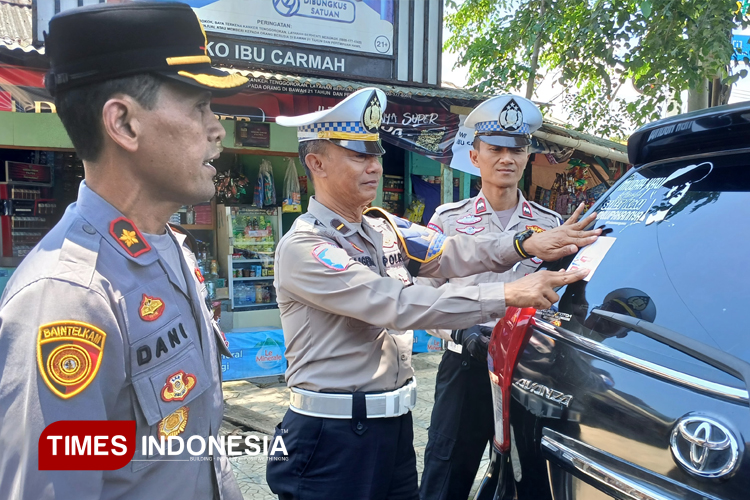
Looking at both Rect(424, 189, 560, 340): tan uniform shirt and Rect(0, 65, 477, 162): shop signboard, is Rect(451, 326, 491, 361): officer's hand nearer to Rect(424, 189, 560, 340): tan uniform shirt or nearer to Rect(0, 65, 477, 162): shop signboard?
Rect(424, 189, 560, 340): tan uniform shirt

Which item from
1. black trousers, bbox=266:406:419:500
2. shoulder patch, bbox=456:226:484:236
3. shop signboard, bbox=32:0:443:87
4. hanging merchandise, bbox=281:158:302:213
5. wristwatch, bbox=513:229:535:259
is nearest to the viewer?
black trousers, bbox=266:406:419:500

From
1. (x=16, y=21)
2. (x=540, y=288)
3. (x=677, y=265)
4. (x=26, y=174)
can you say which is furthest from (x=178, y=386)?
(x=16, y=21)

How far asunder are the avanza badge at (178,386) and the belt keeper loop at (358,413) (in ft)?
2.58

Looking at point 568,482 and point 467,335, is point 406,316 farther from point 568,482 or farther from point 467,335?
point 467,335

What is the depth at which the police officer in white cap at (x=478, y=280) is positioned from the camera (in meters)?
2.54

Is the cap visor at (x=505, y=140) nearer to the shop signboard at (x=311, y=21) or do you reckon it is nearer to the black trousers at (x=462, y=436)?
the black trousers at (x=462, y=436)

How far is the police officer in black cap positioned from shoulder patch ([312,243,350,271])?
1.77 feet

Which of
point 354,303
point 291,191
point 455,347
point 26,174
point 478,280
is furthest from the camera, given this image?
point 291,191

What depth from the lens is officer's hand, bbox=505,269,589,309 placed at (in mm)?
1548

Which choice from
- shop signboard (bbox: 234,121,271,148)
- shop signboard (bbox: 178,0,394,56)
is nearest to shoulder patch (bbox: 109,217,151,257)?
shop signboard (bbox: 178,0,394,56)

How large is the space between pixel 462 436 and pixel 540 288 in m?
1.24

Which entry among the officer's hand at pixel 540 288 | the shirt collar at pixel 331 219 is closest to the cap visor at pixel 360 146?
the shirt collar at pixel 331 219

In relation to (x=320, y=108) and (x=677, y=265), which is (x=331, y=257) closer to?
(x=677, y=265)

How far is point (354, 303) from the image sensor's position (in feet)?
5.64
